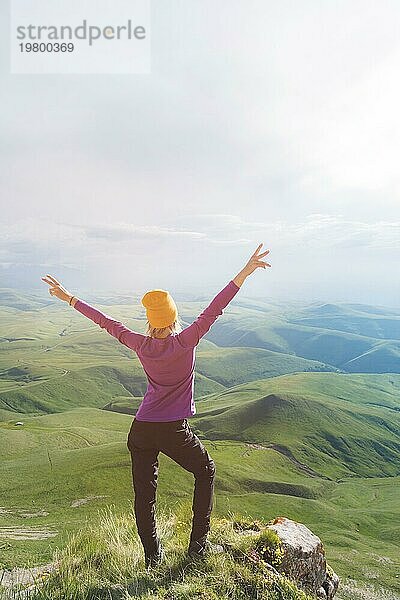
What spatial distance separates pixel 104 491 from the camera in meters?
77.1

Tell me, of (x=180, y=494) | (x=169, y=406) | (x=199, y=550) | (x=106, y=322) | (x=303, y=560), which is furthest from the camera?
(x=180, y=494)

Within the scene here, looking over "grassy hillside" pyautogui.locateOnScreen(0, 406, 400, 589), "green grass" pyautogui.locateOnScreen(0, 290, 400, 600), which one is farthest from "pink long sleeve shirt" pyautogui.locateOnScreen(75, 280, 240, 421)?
"grassy hillside" pyautogui.locateOnScreen(0, 406, 400, 589)

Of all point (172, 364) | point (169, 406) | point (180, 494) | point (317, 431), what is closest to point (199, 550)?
point (169, 406)

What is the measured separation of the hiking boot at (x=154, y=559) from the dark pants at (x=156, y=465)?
2.2 inches

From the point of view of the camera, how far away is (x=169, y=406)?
7473 millimetres

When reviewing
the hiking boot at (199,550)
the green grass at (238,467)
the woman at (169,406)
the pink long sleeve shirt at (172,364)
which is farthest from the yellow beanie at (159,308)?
the green grass at (238,467)

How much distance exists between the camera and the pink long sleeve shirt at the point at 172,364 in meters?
7.43

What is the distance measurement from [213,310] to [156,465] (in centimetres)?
260

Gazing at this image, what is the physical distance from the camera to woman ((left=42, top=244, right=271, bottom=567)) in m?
7.39

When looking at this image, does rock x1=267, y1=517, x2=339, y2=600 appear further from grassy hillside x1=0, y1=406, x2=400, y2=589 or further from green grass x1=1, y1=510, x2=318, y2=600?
grassy hillside x1=0, y1=406, x2=400, y2=589

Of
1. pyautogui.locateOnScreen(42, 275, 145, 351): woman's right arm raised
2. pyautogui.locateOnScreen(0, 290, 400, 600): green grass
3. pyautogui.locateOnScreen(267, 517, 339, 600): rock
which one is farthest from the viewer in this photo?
pyautogui.locateOnScreen(0, 290, 400, 600): green grass

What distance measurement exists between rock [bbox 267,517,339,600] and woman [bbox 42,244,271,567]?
73.0 inches

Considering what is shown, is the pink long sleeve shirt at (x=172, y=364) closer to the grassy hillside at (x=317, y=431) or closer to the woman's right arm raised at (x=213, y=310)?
the woman's right arm raised at (x=213, y=310)

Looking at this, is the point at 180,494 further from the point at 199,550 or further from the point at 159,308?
the point at 159,308
